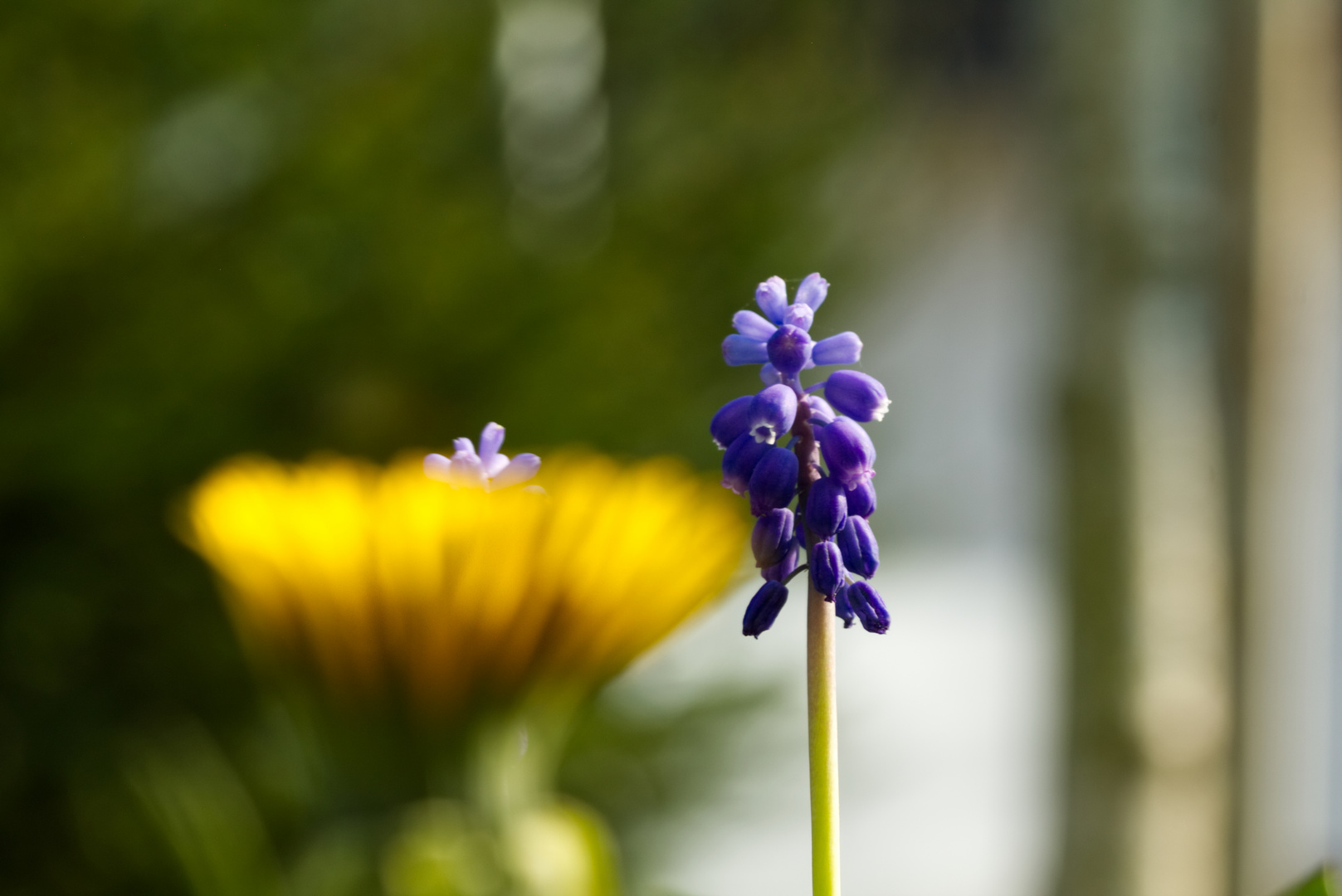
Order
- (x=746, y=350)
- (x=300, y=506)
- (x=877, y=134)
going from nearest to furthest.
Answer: (x=746, y=350) < (x=300, y=506) < (x=877, y=134)

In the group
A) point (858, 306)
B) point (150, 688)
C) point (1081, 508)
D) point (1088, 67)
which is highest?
point (1088, 67)

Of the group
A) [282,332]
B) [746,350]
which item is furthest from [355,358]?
[746,350]

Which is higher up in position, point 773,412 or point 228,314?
point 228,314

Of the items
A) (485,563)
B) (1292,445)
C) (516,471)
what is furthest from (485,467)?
(1292,445)

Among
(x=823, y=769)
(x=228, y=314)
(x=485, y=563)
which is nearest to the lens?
(x=823, y=769)

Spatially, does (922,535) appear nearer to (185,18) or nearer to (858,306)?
(858,306)

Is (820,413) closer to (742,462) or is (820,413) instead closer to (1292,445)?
(742,462)

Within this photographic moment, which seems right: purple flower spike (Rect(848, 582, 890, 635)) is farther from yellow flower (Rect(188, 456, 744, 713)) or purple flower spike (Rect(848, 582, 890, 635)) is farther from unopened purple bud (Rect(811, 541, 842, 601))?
yellow flower (Rect(188, 456, 744, 713))

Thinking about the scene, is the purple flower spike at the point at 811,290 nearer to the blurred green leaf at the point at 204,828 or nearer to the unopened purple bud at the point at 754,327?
the unopened purple bud at the point at 754,327
